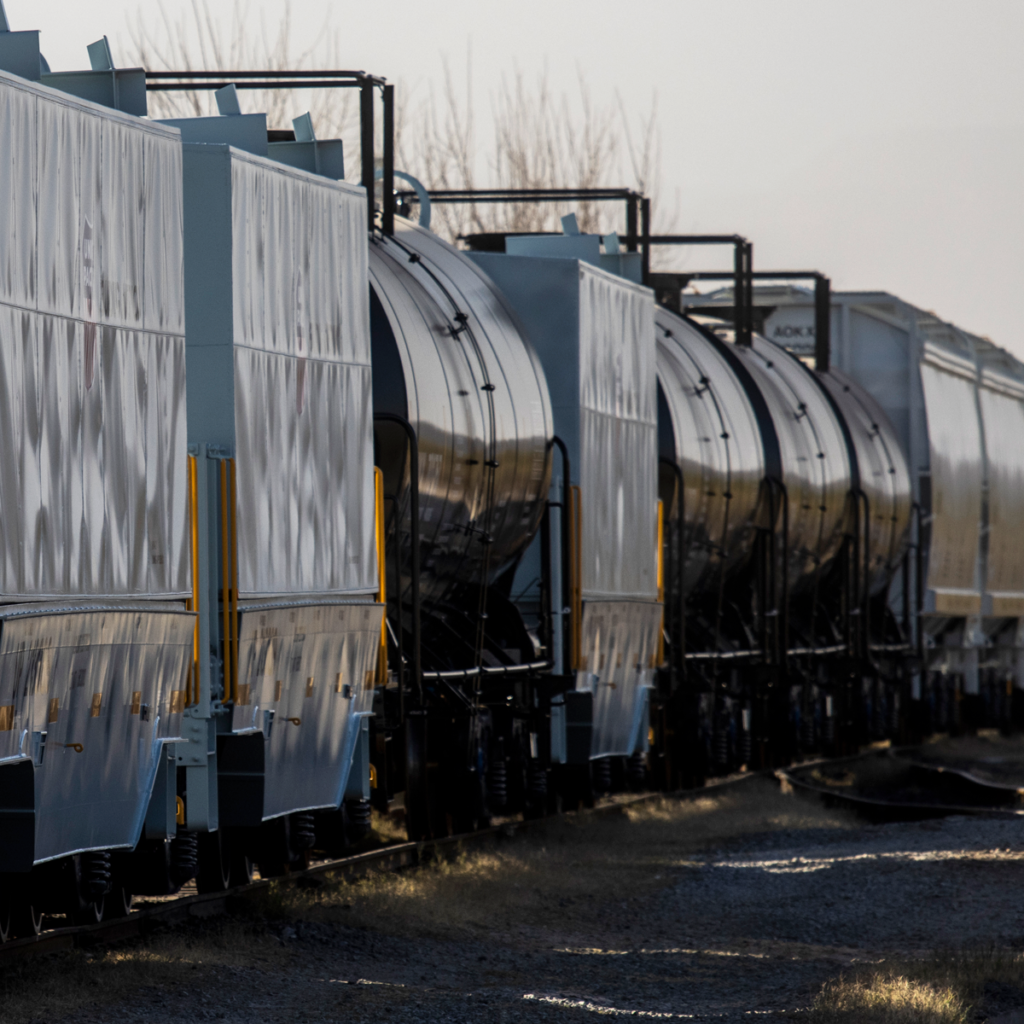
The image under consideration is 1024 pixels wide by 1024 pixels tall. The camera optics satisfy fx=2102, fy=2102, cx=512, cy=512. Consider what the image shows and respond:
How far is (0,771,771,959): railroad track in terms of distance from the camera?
9289mm

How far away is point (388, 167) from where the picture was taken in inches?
524

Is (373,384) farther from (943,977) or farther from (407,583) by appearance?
(943,977)

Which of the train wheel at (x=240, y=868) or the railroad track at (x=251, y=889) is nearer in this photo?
the railroad track at (x=251, y=889)

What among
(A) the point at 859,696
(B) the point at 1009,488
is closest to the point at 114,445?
(A) the point at 859,696

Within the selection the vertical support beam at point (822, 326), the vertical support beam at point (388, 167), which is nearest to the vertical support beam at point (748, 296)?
the vertical support beam at point (822, 326)

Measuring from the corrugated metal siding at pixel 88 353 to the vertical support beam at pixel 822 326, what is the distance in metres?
16.8

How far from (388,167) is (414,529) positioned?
2.87 metres

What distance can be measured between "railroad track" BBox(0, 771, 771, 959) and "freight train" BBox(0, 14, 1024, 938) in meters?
0.15

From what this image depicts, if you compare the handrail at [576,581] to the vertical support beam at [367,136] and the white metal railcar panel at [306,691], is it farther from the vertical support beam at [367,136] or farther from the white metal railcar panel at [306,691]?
the white metal railcar panel at [306,691]

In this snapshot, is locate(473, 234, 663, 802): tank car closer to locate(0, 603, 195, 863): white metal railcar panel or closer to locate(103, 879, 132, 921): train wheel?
locate(103, 879, 132, 921): train wheel

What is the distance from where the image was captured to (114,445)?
829 centimetres

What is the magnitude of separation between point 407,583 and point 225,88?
309cm

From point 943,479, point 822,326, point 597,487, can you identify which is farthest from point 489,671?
point 943,479

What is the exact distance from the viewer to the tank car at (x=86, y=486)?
7441 millimetres
